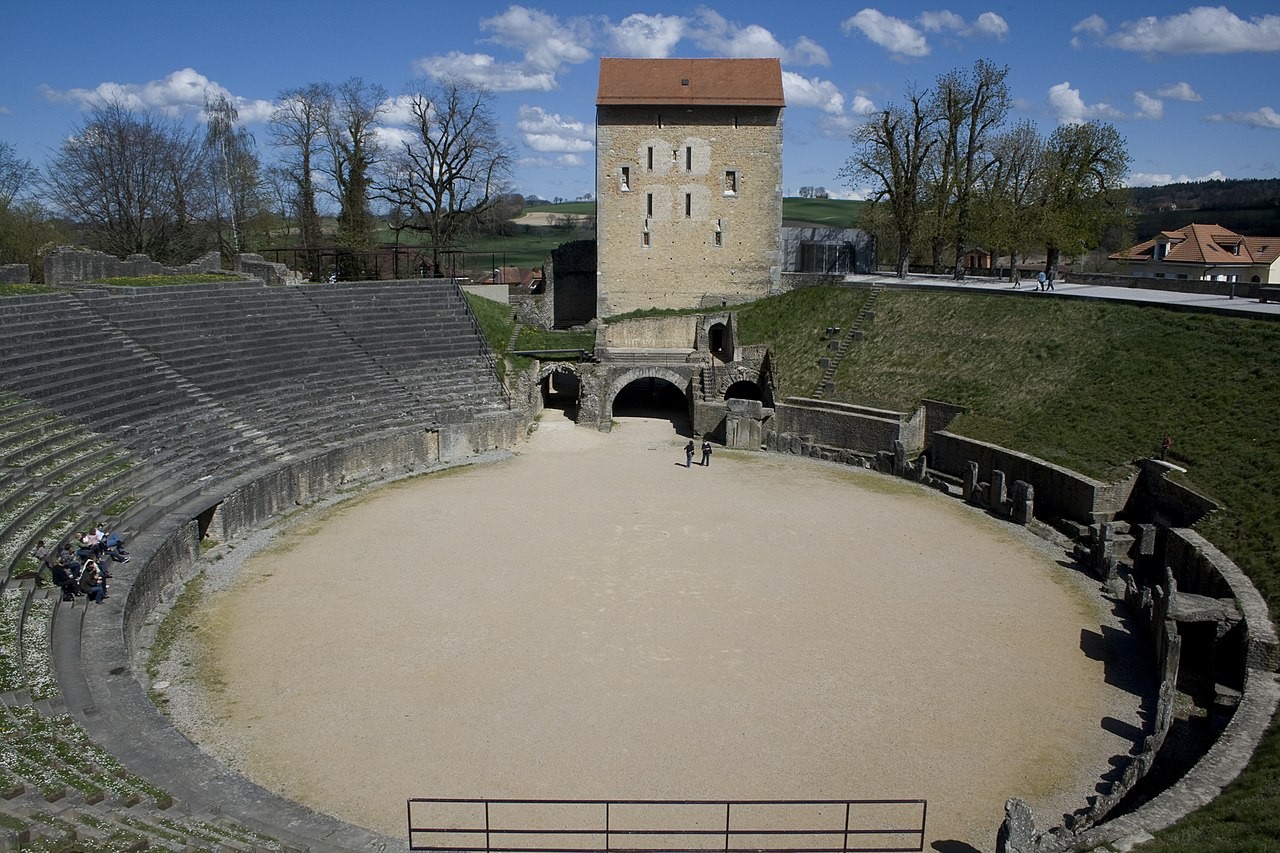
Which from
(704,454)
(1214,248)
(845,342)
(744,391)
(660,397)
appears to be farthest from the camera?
(1214,248)

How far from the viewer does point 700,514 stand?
23.8 m

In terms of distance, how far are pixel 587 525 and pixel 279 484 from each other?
7.35 m

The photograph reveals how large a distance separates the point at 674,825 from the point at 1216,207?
117m

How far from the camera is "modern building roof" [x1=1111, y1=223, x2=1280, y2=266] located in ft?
169

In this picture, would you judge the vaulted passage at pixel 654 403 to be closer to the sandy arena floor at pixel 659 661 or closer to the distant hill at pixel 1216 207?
the sandy arena floor at pixel 659 661

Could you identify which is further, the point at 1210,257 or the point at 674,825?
the point at 1210,257

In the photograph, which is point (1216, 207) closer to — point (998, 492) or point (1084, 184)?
point (1084, 184)

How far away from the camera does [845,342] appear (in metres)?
35.5

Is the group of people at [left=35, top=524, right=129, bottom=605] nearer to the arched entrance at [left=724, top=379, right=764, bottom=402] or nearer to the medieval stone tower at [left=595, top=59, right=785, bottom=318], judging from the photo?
the arched entrance at [left=724, top=379, right=764, bottom=402]

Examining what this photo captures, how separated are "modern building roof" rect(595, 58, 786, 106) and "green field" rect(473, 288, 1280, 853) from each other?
832cm

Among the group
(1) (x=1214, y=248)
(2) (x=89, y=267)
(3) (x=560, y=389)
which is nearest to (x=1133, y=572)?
(3) (x=560, y=389)

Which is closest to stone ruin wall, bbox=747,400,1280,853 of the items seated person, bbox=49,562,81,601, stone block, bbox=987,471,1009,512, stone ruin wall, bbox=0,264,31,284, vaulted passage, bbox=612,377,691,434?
stone block, bbox=987,471,1009,512

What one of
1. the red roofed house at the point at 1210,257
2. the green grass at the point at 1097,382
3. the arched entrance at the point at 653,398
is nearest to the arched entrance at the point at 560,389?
the arched entrance at the point at 653,398

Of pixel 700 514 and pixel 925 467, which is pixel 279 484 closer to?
pixel 700 514
